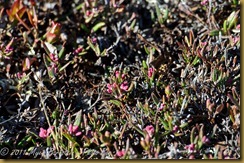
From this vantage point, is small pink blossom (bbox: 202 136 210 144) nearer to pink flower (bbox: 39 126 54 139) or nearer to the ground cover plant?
the ground cover plant

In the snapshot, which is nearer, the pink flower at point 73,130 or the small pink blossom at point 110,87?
the pink flower at point 73,130

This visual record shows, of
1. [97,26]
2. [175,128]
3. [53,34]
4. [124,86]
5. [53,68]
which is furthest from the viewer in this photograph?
[97,26]

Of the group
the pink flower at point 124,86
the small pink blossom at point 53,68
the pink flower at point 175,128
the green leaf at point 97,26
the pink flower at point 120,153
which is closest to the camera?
the pink flower at point 120,153

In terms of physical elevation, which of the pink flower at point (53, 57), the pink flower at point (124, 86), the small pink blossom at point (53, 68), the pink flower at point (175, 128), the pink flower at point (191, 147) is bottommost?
the pink flower at point (191, 147)

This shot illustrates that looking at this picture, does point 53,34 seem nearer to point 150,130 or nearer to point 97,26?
point 97,26

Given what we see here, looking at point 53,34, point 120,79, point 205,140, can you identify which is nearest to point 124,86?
point 120,79

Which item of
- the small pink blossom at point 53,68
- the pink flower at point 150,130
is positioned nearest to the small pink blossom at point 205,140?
the pink flower at point 150,130

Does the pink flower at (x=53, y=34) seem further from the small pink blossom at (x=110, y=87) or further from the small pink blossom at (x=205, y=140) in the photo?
the small pink blossom at (x=205, y=140)

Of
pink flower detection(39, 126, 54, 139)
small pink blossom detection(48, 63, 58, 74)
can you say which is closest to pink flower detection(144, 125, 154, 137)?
pink flower detection(39, 126, 54, 139)
